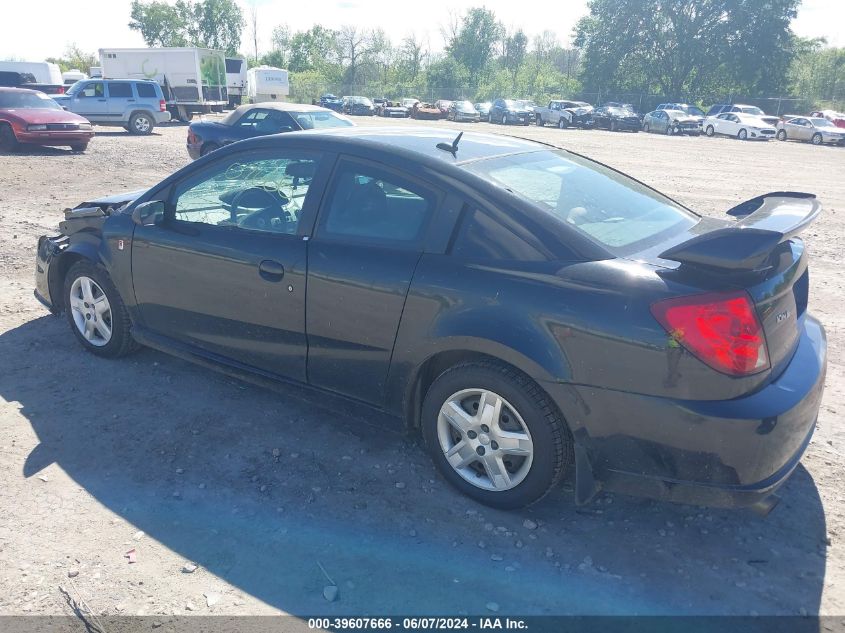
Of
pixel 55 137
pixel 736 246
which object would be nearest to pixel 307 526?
pixel 736 246

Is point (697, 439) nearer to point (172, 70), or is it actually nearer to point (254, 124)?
point (254, 124)

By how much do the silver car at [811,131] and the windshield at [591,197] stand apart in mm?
34280

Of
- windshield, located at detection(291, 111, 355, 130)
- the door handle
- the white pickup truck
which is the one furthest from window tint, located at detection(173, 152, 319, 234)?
the white pickup truck

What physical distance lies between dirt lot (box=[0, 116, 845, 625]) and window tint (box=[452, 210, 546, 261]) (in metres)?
1.05

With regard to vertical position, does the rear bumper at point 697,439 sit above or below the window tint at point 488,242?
below

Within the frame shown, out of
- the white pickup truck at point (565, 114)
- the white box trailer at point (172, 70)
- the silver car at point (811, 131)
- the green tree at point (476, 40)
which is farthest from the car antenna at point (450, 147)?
the green tree at point (476, 40)

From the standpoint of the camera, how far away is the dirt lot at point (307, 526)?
268 cm

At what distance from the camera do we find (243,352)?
12.9 feet

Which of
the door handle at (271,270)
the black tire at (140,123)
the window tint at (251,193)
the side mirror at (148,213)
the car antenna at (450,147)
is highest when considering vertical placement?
the car antenna at (450,147)

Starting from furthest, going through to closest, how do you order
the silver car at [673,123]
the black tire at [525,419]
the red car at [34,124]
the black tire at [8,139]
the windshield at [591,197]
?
1. the silver car at [673,123]
2. the black tire at [8,139]
3. the red car at [34,124]
4. the windshield at [591,197]
5. the black tire at [525,419]

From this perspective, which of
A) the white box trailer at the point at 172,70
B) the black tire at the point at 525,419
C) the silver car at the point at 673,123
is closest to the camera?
the black tire at the point at 525,419

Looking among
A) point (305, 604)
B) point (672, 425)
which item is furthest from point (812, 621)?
point (305, 604)

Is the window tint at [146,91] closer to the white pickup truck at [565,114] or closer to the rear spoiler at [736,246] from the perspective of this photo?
the white pickup truck at [565,114]

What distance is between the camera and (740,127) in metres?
35.0
